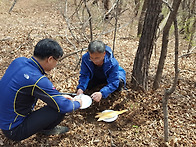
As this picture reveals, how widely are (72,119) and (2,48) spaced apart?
3.70m

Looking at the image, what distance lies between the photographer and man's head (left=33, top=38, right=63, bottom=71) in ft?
6.18

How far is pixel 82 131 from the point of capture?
249 cm

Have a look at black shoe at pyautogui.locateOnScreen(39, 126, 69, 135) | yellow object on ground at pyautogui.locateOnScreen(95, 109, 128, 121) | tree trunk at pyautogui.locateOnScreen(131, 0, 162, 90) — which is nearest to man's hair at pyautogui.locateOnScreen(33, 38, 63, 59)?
black shoe at pyautogui.locateOnScreen(39, 126, 69, 135)

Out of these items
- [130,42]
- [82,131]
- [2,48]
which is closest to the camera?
[82,131]

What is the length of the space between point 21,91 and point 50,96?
0.98 ft

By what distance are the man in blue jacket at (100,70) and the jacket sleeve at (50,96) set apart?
0.64 metres

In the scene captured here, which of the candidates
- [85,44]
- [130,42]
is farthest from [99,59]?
[130,42]

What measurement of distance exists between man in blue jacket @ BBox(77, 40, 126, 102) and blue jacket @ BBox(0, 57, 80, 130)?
0.78 metres

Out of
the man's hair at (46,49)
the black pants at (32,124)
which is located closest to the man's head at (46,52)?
the man's hair at (46,49)

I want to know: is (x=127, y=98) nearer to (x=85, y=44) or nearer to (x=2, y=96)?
(x=2, y=96)

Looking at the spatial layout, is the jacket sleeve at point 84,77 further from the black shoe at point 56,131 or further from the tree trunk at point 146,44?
the tree trunk at point 146,44

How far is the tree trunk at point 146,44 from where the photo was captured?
2615mm

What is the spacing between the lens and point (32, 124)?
2068 millimetres

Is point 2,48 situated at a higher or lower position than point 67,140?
higher
